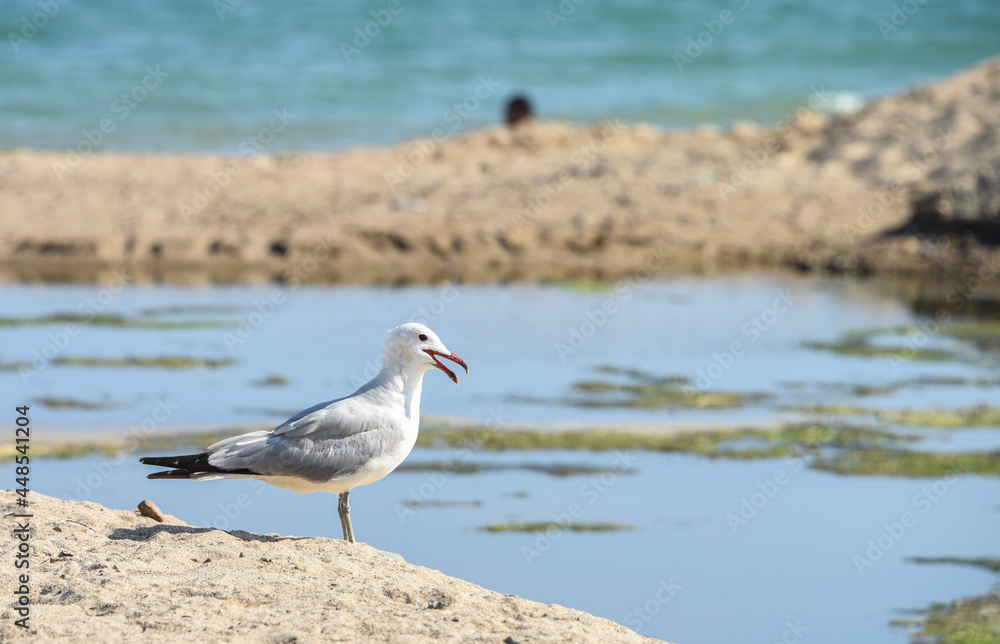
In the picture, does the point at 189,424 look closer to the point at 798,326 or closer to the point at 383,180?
the point at 798,326

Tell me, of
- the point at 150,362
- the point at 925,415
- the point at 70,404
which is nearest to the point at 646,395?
the point at 925,415

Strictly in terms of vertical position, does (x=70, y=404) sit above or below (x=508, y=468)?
above

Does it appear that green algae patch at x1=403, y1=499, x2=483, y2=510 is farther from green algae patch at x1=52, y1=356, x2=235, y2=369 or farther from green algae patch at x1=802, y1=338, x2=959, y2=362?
green algae patch at x1=802, y1=338, x2=959, y2=362

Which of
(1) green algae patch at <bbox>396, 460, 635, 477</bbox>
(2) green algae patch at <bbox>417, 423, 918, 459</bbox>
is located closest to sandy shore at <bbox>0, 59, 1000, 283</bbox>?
(2) green algae patch at <bbox>417, 423, 918, 459</bbox>

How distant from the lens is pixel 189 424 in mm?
10562

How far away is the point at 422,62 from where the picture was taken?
36500 millimetres

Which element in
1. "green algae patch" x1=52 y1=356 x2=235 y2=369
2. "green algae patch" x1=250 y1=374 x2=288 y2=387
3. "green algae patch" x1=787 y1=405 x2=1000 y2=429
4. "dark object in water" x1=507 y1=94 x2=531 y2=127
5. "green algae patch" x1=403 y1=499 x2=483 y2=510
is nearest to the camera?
"green algae patch" x1=403 y1=499 x2=483 y2=510

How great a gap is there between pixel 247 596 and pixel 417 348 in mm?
1609

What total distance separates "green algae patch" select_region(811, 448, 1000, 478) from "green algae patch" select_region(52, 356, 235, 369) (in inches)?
230

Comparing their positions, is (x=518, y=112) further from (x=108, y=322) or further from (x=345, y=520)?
(x=345, y=520)

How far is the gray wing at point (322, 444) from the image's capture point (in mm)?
6504

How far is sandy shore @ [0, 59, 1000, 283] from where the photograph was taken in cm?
1834

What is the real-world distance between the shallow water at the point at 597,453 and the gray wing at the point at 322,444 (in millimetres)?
1297

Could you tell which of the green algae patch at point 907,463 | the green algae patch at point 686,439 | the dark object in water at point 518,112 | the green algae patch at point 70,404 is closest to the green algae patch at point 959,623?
the green algae patch at point 907,463
